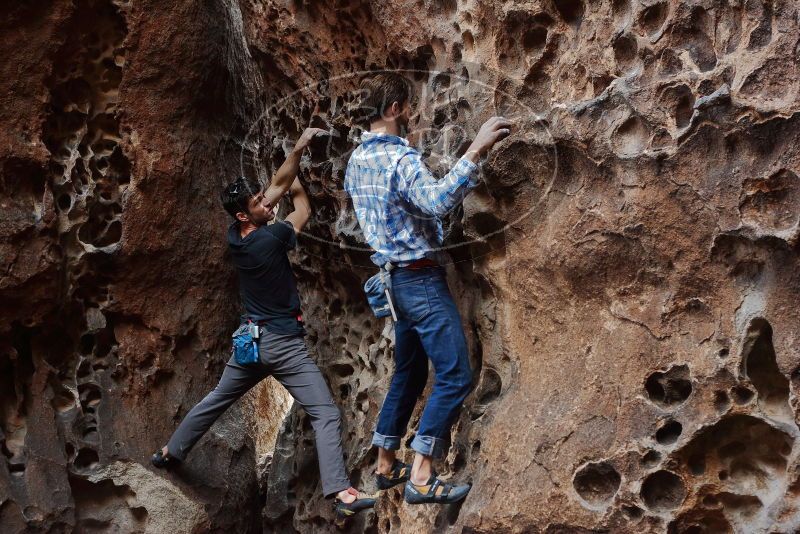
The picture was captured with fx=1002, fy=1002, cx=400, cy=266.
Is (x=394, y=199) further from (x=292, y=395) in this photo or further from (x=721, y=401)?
(x=721, y=401)

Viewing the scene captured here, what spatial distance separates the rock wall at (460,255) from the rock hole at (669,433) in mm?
11

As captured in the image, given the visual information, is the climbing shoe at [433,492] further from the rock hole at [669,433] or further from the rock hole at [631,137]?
the rock hole at [631,137]

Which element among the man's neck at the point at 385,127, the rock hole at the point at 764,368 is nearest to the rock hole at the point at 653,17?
the man's neck at the point at 385,127

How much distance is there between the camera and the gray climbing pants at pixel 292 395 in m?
4.41

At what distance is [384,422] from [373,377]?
3.48 ft

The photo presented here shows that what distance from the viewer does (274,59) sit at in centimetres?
540

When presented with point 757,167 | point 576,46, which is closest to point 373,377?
point 576,46

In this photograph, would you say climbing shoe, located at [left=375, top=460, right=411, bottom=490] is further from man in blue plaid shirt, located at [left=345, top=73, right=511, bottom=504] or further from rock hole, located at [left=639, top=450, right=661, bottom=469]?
rock hole, located at [left=639, top=450, right=661, bottom=469]

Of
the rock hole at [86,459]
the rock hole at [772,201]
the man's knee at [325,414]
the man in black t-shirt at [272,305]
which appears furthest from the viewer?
the rock hole at [86,459]

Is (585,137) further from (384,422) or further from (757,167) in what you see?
(384,422)

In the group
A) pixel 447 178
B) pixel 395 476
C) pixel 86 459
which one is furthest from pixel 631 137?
pixel 86 459

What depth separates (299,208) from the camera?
197 inches

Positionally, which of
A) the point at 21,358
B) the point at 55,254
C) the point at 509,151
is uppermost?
the point at 509,151

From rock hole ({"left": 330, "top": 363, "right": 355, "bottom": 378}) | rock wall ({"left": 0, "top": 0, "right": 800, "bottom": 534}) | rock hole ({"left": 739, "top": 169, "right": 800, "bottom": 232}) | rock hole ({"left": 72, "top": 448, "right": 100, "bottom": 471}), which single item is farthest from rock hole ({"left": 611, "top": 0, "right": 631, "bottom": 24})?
rock hole ({"left": 72, "top": 448, "right": 100, "bottom": 471})
